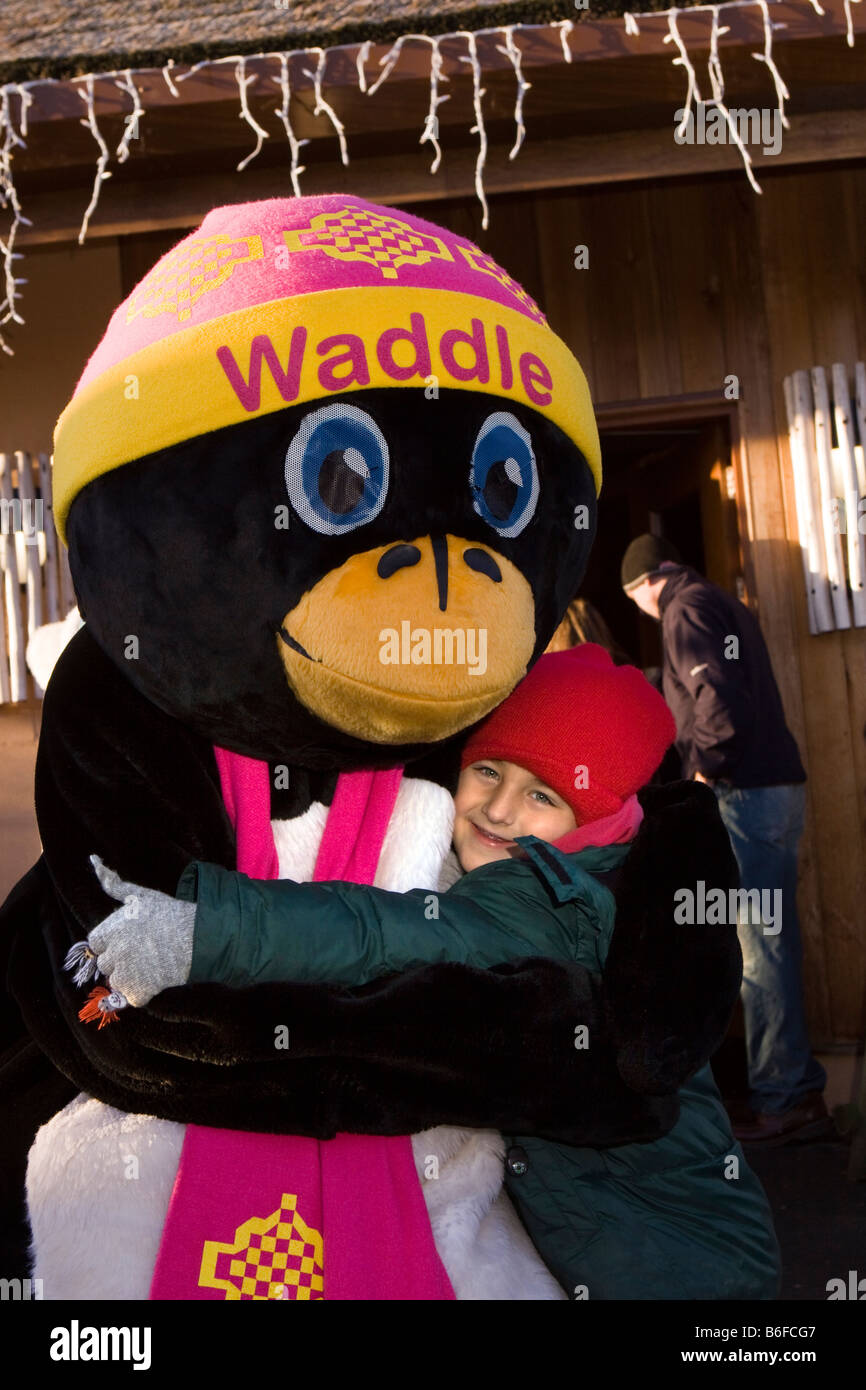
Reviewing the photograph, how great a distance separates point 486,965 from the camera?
165 centimetres

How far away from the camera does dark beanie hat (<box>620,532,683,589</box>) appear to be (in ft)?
18.2


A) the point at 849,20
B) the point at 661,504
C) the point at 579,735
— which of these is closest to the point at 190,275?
the point at 579,735

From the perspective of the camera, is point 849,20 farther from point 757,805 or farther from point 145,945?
point 145,945

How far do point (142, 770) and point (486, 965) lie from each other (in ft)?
1.57

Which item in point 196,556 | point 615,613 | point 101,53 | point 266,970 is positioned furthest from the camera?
point 615,613

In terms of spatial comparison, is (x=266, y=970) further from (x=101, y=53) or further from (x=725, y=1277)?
(x=101, y=53)

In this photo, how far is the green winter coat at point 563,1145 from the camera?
5.06 feet

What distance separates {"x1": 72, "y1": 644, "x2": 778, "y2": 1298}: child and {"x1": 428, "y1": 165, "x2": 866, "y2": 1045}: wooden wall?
3.70 metres

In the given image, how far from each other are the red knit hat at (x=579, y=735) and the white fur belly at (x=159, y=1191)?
0.21 metres

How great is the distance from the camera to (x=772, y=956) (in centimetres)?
494

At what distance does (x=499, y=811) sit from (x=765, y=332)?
4245 mm

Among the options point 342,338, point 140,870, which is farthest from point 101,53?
point 140,870

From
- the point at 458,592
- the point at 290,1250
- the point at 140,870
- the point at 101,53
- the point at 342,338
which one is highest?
the point at 101,53

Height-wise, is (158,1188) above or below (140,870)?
below
